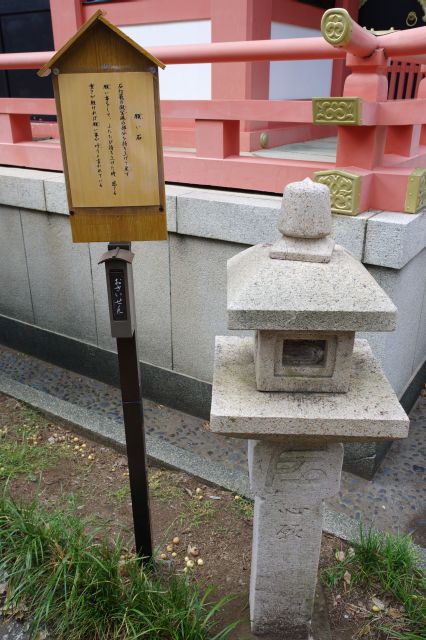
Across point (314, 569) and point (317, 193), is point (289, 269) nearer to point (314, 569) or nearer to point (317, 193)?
point (317, 193)

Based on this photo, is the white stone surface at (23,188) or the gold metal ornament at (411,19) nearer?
the white stone surface at (23,188)

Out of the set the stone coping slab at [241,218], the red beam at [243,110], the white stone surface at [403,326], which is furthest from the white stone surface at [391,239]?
the red beam at [243,110]

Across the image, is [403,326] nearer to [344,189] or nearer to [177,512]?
[344,189]

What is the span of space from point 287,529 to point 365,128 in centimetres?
265

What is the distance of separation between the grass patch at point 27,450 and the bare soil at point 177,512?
0.05ft

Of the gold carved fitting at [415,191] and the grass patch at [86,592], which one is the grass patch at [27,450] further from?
the gold carved fitting at [415,191]

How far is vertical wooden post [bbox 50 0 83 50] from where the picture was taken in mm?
6191

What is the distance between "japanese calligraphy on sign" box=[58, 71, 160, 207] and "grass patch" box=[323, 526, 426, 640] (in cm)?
233

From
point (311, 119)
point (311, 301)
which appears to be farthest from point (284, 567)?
point (311, 119)

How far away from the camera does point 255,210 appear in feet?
12.7

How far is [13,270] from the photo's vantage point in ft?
19.4

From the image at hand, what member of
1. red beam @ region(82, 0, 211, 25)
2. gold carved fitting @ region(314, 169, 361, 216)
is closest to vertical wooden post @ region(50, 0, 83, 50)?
red beam @ region(82, 0, 211, 25)

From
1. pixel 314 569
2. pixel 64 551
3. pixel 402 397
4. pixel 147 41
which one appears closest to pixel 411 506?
pixel 402 397

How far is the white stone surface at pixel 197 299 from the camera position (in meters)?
4.28
